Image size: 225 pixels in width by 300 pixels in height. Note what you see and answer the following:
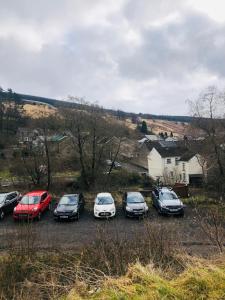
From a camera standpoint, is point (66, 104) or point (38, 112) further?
point (38, 112)

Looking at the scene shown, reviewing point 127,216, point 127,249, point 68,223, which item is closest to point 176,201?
point 127,216

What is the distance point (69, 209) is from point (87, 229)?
261cm

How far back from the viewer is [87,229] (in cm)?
1967

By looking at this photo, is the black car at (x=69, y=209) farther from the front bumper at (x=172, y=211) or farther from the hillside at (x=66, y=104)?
the hillside at (x=66, y=104)

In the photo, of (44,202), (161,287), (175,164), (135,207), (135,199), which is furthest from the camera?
(175,164)

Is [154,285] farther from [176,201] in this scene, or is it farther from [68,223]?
[176,201]

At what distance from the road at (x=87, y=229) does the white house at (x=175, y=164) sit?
29.5 metres

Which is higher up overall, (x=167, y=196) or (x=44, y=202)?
(x=167, y=196)

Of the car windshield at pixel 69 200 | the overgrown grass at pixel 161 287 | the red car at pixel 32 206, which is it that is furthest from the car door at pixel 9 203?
the overgrown grass at pixel 161 287

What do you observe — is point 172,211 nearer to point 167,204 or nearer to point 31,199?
point 167,204

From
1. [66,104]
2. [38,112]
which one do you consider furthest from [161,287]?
[38,112]

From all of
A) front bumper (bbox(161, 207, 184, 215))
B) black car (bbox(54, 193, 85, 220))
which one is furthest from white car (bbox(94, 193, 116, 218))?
front bumper (bbox(161, 207, 184, 215))

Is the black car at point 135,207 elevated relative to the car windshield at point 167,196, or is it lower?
lower

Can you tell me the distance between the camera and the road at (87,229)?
15.4 metres
